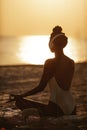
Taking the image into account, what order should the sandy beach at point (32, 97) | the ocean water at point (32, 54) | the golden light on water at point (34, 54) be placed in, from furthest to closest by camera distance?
the golden light on water at point (34, 54), the ocean water at point (32, 54), the sandy beach at point (32, 97)

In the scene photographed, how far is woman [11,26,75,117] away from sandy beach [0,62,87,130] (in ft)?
0.35

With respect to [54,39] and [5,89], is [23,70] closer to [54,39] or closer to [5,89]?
[5,89]

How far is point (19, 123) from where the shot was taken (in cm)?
512

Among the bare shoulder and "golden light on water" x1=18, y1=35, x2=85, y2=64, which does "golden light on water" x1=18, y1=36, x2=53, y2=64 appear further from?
the bare shoulder

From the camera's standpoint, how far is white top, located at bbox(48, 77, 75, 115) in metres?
4.95

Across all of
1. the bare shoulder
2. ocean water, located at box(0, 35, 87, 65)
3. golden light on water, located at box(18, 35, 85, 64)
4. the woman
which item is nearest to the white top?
the woman

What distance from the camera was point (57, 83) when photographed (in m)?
4.96

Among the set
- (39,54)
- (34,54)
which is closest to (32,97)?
(39,54)

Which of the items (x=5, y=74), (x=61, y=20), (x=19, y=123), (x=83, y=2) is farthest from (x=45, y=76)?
(x=5, y=74)

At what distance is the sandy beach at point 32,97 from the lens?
16.1ft

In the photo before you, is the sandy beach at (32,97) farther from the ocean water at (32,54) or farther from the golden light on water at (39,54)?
the ocean water at (32,54)

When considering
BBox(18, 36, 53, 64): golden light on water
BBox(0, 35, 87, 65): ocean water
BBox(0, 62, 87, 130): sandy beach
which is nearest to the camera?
BBox(0, 62, 87, 130): sandy beach

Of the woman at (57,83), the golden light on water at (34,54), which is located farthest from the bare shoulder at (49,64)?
the golden light on water at (34,54)

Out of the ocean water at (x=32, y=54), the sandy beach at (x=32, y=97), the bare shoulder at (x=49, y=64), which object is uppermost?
the ocean water at (x=32, y=54)
